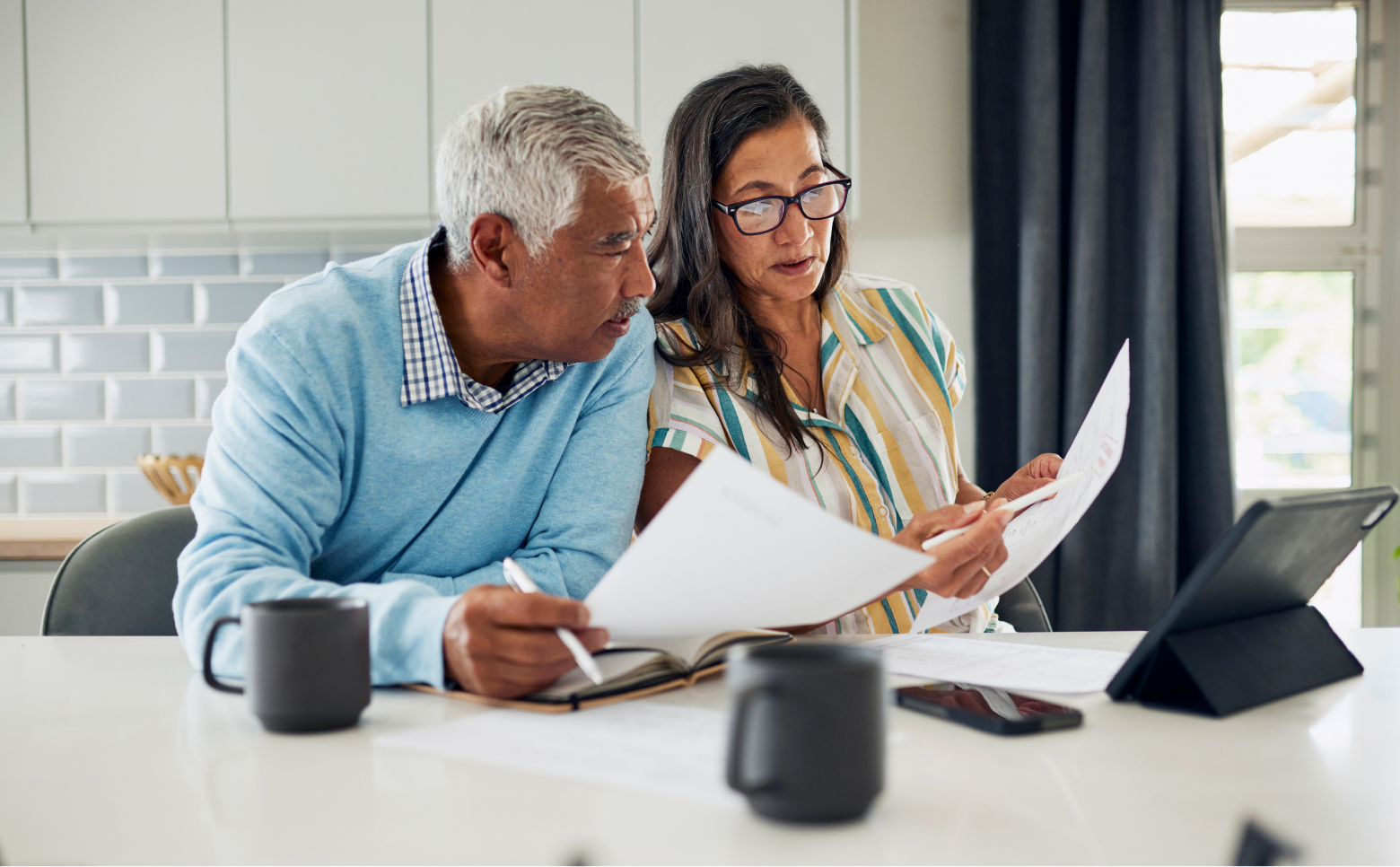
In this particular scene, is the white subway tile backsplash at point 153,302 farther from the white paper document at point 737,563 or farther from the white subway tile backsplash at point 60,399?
the white paper document at point 737,563

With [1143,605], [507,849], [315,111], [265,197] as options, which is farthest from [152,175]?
[1143,605]

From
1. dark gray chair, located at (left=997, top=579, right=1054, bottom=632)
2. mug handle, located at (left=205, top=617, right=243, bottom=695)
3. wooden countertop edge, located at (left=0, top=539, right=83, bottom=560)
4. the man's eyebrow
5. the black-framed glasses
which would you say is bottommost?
wooden countertop edge, located at (left=0, top=539, right=83, bottom=560)

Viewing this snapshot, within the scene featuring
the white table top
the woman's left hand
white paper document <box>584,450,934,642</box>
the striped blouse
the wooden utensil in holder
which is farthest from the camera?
the wooden utensil in holder

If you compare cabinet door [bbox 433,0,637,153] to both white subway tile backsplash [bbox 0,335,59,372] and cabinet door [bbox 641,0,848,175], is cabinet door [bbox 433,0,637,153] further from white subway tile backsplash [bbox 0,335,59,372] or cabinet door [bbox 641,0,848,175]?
white subway tile backsplash [bbox 0,335,59,372]

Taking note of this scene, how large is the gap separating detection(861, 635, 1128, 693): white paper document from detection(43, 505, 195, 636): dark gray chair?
92cm

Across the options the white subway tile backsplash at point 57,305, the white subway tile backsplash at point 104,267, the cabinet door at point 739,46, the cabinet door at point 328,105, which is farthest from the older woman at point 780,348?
the white subway tile backsplash at point 57,305

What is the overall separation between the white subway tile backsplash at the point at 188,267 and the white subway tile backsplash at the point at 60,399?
359 mm

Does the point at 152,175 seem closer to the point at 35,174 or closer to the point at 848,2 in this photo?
the point at 35,174

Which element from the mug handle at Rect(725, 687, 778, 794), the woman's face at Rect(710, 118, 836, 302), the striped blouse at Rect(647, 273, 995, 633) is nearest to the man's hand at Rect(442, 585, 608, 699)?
the mug handle at Rect(725, 687, 778, 794)

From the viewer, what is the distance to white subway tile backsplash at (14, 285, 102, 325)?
288cm

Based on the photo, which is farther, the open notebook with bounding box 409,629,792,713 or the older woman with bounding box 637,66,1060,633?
the older woman with bounding box 637,66,1060,633

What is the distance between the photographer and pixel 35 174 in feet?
8.30

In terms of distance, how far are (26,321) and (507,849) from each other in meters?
3.01

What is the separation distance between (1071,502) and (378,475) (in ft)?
2.30
